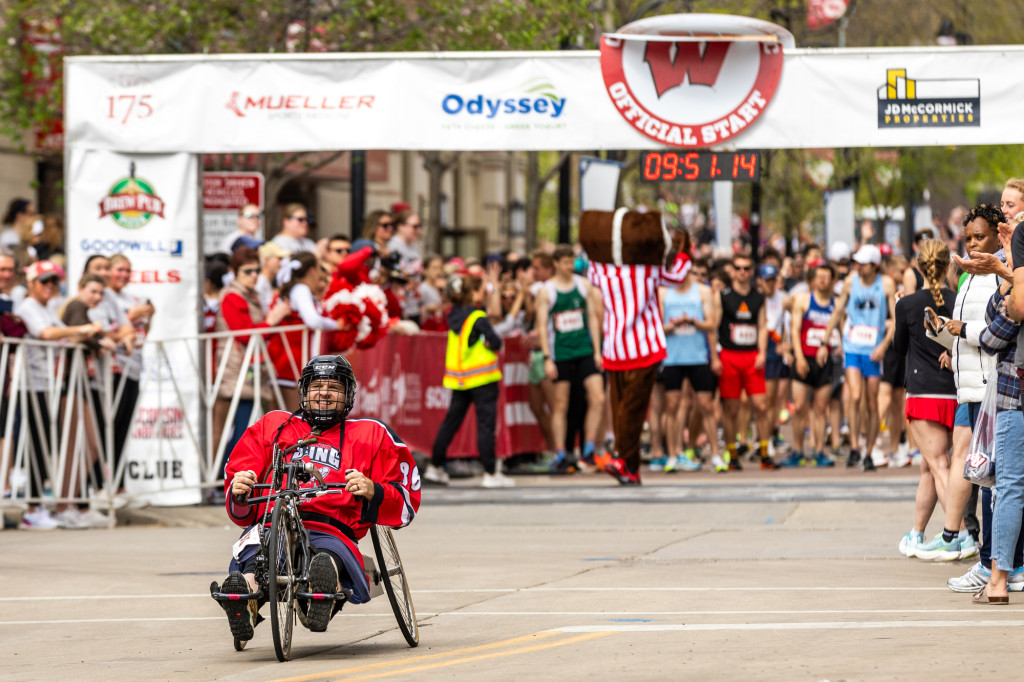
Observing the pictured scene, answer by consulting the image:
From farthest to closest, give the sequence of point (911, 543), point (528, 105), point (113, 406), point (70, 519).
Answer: point (528, 105) < point (113, 406) < point (70, 519) < point (911, 543)

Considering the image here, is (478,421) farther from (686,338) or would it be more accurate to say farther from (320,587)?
(320,587)

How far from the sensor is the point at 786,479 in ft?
53.5

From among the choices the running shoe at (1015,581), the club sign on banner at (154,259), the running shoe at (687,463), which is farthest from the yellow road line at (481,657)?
the running shoe at (687,463)

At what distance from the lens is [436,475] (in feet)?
53.2

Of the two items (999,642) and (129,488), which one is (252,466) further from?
(129,488)

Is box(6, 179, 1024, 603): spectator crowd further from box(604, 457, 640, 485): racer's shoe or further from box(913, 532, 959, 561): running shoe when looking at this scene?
box(913, 532, 959, 561): running shoe

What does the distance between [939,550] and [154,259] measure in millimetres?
7073

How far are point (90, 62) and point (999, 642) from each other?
972 cm

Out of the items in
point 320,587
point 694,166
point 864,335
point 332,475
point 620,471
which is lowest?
point 620,471

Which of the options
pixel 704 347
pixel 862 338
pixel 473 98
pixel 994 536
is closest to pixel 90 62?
pixel 473 98

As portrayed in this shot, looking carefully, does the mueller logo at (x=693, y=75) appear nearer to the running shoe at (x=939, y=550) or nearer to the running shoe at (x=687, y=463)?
the running shoe at (x=687, y=463)

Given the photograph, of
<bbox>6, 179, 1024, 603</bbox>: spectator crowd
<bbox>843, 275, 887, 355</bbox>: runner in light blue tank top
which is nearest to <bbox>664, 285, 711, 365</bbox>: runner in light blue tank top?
<bbox>6, 179, 1024, 603</bbox>: spectator crowd

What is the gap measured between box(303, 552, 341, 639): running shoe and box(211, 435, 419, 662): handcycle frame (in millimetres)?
25

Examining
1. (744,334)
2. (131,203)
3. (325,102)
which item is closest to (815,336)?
(744,334)
